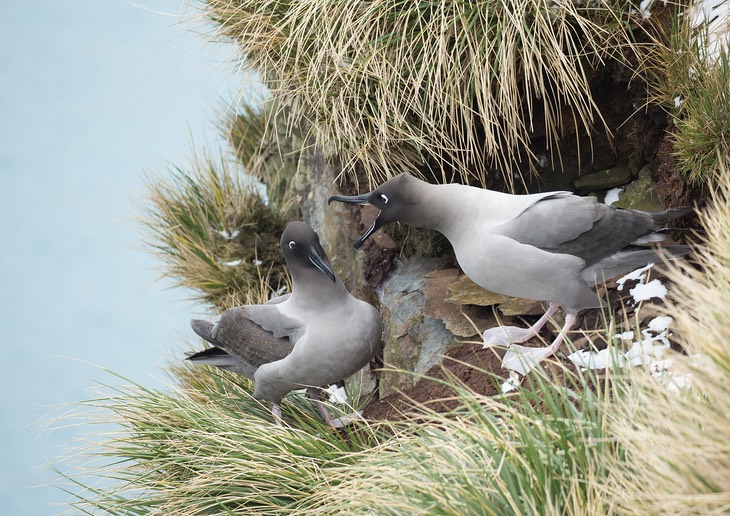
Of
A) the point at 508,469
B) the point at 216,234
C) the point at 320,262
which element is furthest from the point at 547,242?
the point at 216,234

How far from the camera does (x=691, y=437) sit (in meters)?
2.13

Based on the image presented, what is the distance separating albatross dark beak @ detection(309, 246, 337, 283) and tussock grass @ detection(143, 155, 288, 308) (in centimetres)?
274

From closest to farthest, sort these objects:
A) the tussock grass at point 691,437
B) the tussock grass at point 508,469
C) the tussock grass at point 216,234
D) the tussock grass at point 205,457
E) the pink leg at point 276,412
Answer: the tussock grass at point 691,437
the tussock grass at point 508,469
the tussock grass at point 205,457
the pink leg at point 276,412
the tussock grass at point 216,234

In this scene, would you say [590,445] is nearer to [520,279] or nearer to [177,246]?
[520,279]

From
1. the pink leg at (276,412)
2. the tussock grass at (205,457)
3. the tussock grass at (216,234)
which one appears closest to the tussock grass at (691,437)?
the tussock grass at (205,457)

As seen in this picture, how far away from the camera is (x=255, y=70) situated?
19.9ft

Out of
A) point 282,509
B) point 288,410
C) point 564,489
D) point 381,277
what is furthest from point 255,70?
point 564,489

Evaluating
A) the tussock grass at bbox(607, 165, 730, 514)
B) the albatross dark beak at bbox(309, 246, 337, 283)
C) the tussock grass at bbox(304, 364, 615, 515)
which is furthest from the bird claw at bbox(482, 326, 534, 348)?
the tussock grass at bbox(607, 165, 730, 514)

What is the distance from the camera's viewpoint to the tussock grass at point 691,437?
206cm

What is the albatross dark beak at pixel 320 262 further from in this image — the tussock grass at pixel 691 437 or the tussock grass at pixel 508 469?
the tussock grass at pixel 691 437

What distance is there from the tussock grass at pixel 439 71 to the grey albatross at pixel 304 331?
1221 millimetres

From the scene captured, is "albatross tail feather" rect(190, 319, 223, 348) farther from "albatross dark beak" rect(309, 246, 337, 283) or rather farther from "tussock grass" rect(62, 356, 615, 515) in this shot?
"albatross dark beak" rect(309, 246, 337, 283)

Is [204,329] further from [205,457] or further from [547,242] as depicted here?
[547,242]

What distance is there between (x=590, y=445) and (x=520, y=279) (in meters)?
1.44
